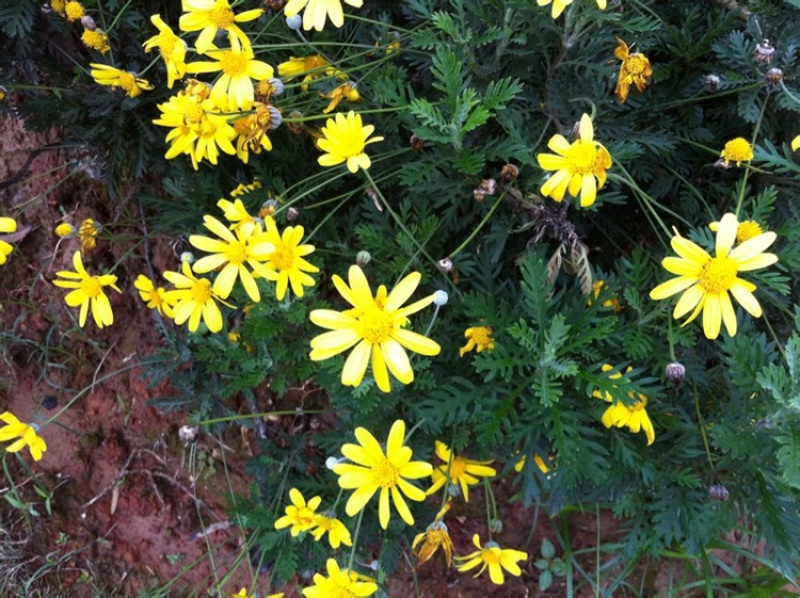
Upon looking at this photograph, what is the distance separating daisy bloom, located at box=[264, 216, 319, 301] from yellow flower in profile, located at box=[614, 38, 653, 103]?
93 centimetres

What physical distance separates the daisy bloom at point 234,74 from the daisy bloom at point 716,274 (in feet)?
3.95

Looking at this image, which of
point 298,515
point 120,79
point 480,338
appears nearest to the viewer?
point 480,338

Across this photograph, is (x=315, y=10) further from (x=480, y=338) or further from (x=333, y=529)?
(x=333, y=529)

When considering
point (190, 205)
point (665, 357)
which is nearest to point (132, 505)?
point (190, 205)

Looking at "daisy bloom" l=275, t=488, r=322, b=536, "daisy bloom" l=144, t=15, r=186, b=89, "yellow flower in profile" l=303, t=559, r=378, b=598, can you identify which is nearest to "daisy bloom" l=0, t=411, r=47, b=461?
"daisy bloom" l=275, t=488, r=322, b=536

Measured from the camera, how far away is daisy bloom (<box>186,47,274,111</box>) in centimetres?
181

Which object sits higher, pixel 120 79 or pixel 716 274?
pixel 120 79

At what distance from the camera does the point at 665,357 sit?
1.78m

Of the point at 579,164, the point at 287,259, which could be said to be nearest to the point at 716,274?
the point at 579,164

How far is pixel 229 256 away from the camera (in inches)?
68.1

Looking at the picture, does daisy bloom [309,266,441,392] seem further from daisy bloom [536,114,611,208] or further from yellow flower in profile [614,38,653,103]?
yellow flower in profile [614,38,653,103]

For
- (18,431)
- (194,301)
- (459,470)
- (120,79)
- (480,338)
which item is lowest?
(459,470)

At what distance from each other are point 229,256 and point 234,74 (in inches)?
21.7

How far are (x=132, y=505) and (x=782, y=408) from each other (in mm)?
2702
